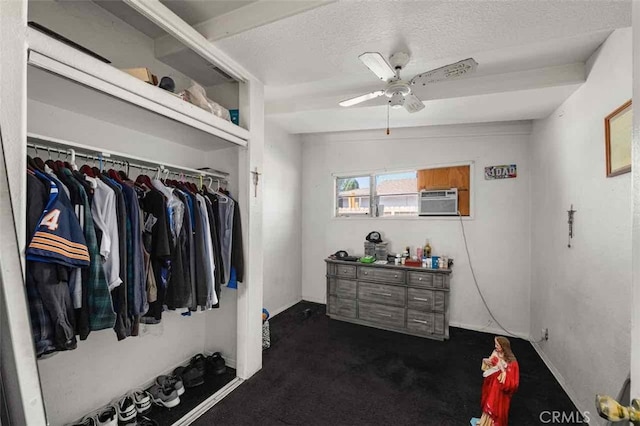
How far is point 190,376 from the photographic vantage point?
6.96ft

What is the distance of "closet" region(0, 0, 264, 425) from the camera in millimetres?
999

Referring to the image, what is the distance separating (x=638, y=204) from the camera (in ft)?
1.93

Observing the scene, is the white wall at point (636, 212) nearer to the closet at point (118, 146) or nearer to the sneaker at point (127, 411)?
the closet at point (118, 146)

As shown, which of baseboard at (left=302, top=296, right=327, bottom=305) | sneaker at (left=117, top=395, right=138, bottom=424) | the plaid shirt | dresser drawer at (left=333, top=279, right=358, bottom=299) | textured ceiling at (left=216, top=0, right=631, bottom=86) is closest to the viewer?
the plaid shirt

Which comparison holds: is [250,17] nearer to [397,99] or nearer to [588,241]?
[397,99]

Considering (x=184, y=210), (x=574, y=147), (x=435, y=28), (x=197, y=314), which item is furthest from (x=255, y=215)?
(x=574, y=147)

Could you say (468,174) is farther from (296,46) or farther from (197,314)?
(197,314)

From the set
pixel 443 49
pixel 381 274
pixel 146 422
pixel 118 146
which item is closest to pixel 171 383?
pixel 146 422

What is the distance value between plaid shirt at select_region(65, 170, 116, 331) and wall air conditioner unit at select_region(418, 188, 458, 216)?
3355 millimetres

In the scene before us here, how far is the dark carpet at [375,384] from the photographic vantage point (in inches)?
73.6

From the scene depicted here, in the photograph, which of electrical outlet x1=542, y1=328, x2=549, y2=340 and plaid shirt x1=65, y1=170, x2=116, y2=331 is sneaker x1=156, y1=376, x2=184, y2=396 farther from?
electrical outlet x1=542, y1=328, x2=549, y2=340

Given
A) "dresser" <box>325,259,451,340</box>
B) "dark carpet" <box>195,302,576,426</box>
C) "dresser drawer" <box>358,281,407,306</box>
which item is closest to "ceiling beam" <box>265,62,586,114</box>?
"dresser" <box>325,259,451,340</box>

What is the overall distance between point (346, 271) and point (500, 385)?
6.81 feet

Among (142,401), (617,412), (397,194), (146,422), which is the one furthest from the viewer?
(397,194)
